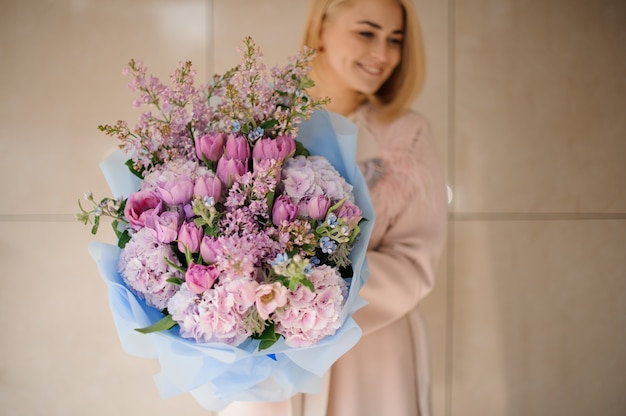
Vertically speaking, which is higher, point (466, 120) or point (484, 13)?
point (484, 13)

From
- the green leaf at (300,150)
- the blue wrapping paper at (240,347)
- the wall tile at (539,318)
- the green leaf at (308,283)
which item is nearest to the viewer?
the green leaf at (308,283)

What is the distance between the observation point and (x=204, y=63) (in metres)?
1.32

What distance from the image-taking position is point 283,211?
2.56 feet

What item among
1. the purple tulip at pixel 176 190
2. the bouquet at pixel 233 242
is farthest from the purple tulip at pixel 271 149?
the purple tulip at pixel 176 190

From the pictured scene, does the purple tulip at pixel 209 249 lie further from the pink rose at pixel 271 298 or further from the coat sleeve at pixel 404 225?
the coat sleeve at pixel 404 225

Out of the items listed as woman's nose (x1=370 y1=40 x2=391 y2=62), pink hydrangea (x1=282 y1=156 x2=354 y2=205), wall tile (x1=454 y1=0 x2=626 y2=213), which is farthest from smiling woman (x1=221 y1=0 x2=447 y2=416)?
pink hydrangea (x1=282 y1=156 x2=354 y2=205)

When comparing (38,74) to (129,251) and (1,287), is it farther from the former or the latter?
(129,251)

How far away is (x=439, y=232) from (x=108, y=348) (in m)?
1.08

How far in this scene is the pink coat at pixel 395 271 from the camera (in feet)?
4.24

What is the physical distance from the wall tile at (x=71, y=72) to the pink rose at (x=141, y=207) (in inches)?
24.5

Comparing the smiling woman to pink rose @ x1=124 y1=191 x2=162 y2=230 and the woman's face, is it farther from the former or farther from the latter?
pink rose @ x1=124 y1=191 x2=162 y2=230

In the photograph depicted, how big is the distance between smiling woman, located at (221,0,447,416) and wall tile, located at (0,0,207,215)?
1.35 feet

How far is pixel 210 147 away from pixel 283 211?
20cm

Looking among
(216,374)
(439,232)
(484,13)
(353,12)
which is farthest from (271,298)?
(484,13)
